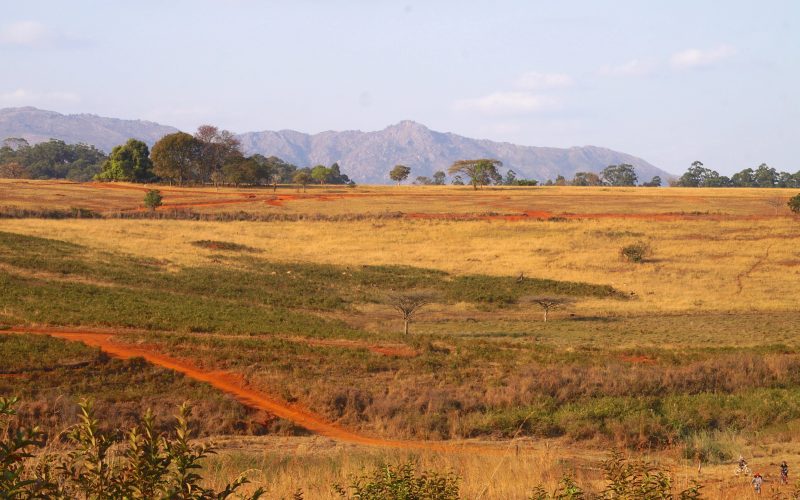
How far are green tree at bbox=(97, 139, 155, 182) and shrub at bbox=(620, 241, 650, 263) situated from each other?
81575 mm

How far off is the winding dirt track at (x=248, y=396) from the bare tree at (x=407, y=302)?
11708 millimetres

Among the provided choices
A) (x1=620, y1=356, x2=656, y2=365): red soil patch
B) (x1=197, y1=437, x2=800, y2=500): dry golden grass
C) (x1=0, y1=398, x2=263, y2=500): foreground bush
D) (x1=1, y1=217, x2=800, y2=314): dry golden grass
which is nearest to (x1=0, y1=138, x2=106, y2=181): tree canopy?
(x1=1, y1=217, x2=800, y2=314): dry golden grass

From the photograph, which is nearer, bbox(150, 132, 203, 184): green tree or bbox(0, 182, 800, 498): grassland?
bbox(0, 182, 800, 498): grassland

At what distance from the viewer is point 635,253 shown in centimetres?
5125

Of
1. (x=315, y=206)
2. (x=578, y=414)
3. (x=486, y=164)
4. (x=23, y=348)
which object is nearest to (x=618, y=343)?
(x=578, y=414)

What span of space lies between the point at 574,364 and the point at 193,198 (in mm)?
71988

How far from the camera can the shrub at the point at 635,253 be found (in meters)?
50.9

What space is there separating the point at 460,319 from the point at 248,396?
18.8 metres

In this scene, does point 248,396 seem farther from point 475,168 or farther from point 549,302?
point 475,168

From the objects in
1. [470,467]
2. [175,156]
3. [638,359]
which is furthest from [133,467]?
[175,156]

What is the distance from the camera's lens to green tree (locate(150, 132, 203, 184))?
355 feet

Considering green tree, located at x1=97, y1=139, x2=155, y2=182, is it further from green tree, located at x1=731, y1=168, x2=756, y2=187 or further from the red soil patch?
green tree, located at x1=731, y1=168, x2=756, y2=187

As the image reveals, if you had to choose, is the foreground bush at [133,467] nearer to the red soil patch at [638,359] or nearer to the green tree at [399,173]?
the red soil patch at [638,359]

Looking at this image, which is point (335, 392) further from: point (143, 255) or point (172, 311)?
point (143, 255)
